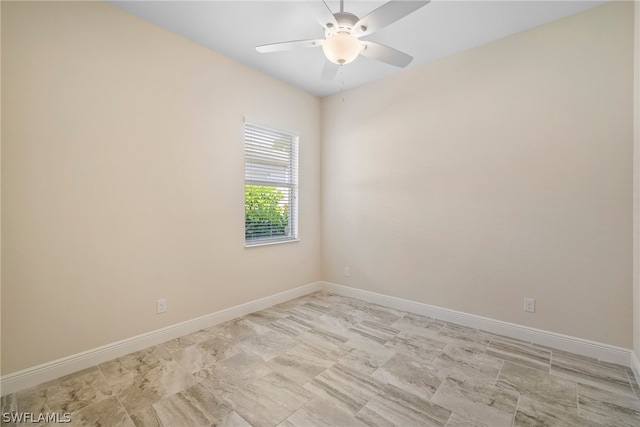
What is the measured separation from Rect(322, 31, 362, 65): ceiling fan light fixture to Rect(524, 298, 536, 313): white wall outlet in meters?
2.62

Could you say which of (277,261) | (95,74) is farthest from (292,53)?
(277,261)

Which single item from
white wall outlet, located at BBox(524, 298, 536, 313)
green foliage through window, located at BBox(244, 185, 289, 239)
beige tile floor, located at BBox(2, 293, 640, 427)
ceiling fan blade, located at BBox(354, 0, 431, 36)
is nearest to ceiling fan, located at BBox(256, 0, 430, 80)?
ceiling fan blade, located at BBox(354, 0, 431, 36)

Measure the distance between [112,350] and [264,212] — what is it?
77.0 inches

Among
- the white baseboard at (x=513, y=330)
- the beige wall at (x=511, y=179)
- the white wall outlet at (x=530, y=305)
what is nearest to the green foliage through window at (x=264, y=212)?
the beige wall at (x=511, y=179)

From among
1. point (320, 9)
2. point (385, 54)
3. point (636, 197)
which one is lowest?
point (636, 197)

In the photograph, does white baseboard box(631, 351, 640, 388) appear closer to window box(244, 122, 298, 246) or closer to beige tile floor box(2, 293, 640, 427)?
beige tile floor box(2, 293, 640, 427)

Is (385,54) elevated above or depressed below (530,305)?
above

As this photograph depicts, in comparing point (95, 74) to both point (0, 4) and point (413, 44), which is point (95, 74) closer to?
point (0, 4)

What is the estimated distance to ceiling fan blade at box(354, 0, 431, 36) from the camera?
5.32 ft

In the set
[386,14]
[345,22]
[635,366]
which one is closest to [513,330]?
[635,366]

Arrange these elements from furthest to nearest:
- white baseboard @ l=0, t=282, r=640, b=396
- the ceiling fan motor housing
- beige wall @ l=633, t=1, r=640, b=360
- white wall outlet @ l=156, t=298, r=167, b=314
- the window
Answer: the window
white wall outlet @ l=156, t=298, r=167, b=314
beige wall @ l=633, t=1, r=640, b=360
white baseboard @ l=0, t=282, r=640, b=396
the ceiling fan motor housing

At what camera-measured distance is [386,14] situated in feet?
5.70

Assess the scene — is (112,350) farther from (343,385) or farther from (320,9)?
(320,9)

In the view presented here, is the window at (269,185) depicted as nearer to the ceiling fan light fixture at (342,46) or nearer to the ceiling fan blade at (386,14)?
the ceiling fan light fixture at (342,46)
